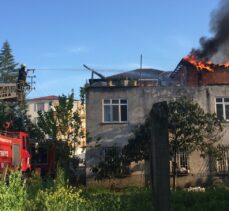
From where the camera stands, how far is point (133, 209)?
1098 cm

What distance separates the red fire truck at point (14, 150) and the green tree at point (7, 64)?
4743cm

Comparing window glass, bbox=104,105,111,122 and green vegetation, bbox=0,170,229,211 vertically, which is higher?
window glass, bbox=104,105,111,122

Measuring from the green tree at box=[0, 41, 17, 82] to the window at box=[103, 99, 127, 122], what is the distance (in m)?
46.5

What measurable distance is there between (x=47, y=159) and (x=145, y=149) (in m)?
8.58

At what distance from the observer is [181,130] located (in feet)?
73.6

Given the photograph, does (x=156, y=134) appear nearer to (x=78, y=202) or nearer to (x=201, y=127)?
(x=78, y=202)

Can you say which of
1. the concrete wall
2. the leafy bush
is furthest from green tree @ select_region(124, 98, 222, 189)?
the leafy bush

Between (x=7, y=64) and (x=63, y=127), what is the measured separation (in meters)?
49.8

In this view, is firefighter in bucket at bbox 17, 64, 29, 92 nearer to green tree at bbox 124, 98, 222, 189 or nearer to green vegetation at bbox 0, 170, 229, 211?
green tree at bbox 124, 98, 222, 189

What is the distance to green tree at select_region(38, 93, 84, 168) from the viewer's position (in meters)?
27.3

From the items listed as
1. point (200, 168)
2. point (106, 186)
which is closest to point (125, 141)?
point (106, 186)

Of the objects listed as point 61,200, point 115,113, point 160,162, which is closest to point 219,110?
point 115,113

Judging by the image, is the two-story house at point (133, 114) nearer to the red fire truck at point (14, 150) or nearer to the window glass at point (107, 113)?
the window glass at point (107, 113)

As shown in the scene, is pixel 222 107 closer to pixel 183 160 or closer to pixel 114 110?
pixel 183 160
